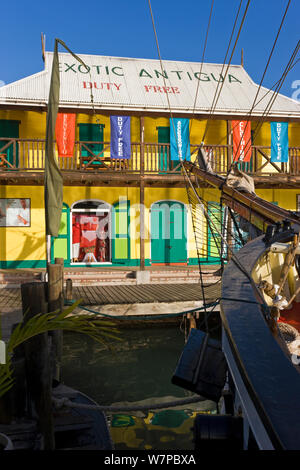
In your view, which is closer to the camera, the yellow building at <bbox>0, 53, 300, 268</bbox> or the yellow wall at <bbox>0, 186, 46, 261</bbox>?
the yellow building at <bbox>0, 53, 300, 268</bbox>

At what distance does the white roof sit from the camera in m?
13.0

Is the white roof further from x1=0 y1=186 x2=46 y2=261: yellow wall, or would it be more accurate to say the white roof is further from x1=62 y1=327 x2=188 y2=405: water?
x1=62 y1=327 x2=188 y2=405: water

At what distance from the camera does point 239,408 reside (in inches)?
103

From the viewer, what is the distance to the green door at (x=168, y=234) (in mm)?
14938

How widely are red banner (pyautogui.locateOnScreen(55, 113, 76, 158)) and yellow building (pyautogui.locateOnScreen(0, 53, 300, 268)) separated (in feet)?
1.88

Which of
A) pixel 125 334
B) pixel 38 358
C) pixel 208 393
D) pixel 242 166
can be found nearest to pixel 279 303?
pixel 208 393

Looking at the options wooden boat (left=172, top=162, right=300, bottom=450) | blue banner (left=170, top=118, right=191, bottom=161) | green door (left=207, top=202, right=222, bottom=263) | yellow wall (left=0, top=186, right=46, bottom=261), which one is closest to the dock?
green door (left=207, top=202, right=222, bottom=263)

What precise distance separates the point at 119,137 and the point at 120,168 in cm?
130

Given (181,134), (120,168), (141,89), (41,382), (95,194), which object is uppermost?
(141,89)

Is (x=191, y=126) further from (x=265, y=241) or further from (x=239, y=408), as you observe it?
(x=239, y=408)

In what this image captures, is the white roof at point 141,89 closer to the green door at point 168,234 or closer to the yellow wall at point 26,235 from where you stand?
the yellow wall at point 26,235

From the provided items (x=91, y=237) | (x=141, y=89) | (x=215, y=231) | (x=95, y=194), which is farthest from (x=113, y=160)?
(x=215, y=231)

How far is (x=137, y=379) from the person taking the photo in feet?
23.7

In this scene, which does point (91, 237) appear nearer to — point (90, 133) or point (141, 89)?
point (90, 133)
